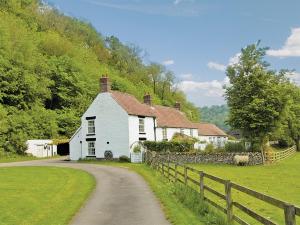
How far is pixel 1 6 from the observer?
4488 inches

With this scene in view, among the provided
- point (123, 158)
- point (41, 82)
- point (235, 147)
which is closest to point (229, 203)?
point (235, 147)

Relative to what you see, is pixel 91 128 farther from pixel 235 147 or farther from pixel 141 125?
pixel 235 147

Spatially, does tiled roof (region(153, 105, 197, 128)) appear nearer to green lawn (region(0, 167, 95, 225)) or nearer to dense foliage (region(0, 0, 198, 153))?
dense foliage (region(0, 0, 198, 153))

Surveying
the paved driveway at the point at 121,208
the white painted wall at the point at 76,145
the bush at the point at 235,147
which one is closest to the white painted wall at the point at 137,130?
the white painted wall at the point at 76,145

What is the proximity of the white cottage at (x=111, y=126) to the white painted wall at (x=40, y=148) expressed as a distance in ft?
43.6

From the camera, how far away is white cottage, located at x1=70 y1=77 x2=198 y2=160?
A: 52.9 meters

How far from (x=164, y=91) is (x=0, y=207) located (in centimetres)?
11820

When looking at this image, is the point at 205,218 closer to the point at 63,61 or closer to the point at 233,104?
the point at 233,104

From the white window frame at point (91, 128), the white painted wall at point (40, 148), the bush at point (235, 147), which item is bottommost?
the bush at point (235, 147)

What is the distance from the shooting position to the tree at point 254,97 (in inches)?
1906

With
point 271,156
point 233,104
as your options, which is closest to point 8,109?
point 233,104

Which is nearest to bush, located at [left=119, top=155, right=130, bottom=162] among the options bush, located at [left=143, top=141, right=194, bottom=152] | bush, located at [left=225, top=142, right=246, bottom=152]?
bush, located at [left=143, top=141, right=194, bottom=152]

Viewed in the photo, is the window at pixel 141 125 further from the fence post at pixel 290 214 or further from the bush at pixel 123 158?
the fence post at pixel 290 214

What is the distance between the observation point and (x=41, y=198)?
69.7ft
